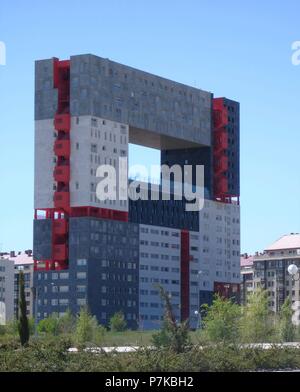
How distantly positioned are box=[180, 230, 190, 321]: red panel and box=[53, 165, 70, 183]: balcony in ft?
104

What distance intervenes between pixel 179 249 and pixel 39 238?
31328mm

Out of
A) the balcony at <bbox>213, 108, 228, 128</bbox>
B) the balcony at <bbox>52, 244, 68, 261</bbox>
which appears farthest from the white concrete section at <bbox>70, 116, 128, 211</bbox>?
the balcony at <bbox>213, 108, 228, 128</bbox>

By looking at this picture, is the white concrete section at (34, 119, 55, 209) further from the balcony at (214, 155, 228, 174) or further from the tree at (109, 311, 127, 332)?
the balcony at (214, 155, 228, 174)

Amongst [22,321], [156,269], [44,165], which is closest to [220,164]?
[156,269]

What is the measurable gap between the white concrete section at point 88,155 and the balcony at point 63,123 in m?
0.74

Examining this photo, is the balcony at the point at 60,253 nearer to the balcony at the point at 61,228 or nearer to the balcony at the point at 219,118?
the balcony at the point at 61,228

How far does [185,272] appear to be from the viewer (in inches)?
7564

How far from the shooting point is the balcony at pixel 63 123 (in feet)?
557

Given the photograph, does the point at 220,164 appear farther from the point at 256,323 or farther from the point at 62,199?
the point at 256,323

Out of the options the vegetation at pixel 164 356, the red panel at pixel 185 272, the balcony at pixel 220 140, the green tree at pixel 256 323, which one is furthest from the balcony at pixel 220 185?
the vegetation at pixel 164 356

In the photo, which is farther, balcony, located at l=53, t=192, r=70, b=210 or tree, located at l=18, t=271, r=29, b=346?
balcony, located at l=53, t=192, r=70, b=210

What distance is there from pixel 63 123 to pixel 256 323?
9038cm

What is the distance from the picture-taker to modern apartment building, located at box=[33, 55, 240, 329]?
6658 inches
